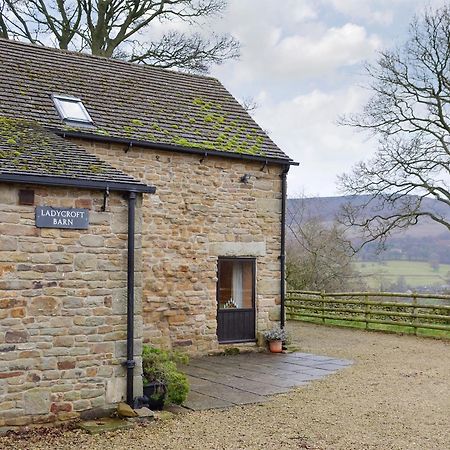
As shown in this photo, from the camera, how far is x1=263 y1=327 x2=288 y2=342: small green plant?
1313cm

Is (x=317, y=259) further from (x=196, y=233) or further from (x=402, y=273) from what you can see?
(x=196, y=233)

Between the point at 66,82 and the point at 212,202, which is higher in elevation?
the point at 66,82

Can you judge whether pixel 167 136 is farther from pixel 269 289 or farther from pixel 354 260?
pixel 354 260

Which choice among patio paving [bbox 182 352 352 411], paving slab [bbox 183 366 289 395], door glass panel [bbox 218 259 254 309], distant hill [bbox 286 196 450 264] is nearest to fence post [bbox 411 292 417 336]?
patio paving [bbox 182 352 352 411]

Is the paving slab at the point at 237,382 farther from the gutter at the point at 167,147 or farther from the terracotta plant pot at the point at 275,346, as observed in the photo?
the gutter at the point at 167,147

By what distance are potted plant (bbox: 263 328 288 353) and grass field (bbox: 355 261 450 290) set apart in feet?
50.1

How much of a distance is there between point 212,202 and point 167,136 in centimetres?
164

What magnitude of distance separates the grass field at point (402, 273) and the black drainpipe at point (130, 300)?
2108 centimetres

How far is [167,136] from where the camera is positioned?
12.4 m

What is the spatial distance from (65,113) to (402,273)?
24594 mm

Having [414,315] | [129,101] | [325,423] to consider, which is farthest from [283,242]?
[325,423]

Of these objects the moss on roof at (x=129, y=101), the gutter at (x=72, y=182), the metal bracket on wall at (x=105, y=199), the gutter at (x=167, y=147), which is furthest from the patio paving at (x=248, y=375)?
the moss on roof at (x=129, y=101)

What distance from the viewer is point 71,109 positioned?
38.5 ft

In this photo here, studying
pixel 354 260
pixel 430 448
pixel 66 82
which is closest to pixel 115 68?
pixel 66 82
